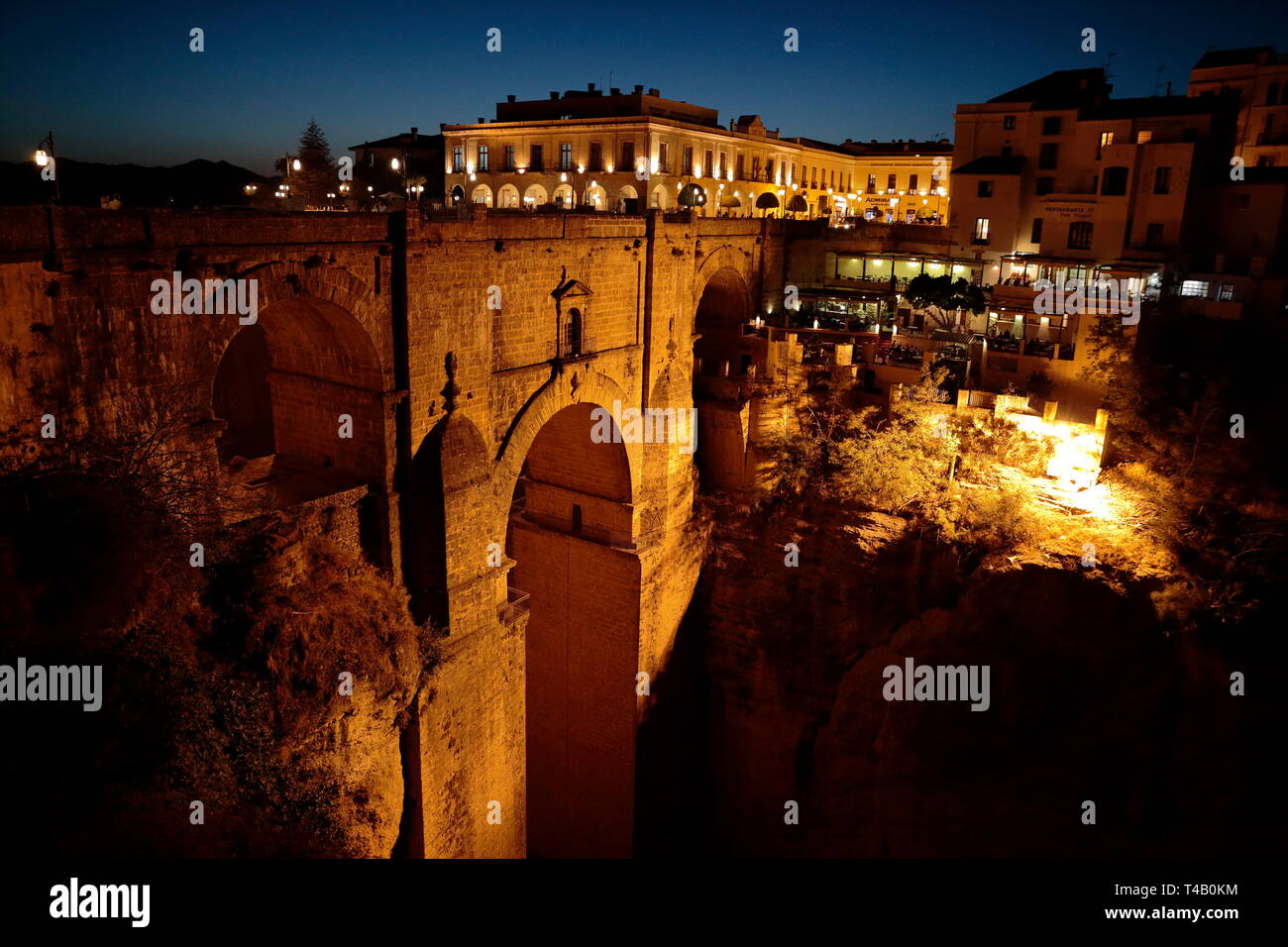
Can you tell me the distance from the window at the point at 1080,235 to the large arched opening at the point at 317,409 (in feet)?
83.1

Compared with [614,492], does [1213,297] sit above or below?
above

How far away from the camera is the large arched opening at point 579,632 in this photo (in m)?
20.2

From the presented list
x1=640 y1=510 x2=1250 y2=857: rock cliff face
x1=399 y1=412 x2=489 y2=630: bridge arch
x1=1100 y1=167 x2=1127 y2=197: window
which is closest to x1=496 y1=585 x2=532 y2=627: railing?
x1=399 y1=412 x2=489 y2=630: bridge arch

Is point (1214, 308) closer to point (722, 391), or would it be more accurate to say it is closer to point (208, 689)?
point (722, 391)

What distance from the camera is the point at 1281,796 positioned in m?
15.6

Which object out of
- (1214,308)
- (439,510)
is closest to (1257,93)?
(1214,308)

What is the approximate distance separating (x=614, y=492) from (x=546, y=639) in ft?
14.3

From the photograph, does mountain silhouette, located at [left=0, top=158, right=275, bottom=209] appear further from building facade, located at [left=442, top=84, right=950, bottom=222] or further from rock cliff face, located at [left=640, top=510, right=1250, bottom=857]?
rock cliff face, located at [left=640, top=510, right=1250, bottom=857]

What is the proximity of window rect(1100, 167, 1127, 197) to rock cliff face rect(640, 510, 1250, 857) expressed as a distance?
50.1 feet

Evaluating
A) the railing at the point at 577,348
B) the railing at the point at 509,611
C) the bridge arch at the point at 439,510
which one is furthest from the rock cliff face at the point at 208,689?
the railing at the point at 577,348

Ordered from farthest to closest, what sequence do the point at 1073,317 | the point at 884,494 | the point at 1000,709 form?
the point at 1073,317 → the point at 884,494 → the point at 1000,709

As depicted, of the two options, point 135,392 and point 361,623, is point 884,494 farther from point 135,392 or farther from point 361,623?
point 135,392

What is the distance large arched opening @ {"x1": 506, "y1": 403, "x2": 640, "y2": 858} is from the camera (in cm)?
2017

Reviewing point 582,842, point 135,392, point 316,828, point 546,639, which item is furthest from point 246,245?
point 582,842
